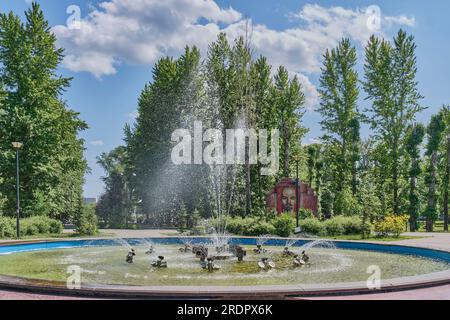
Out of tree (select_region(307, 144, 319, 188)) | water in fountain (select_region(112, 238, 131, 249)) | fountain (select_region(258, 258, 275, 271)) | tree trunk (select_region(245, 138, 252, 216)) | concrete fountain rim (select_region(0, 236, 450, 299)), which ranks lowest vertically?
water in fountain (select_region(112, 238, 131, 249))

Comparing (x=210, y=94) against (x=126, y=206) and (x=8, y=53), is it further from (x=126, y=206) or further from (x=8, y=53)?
(x=8, y=53)

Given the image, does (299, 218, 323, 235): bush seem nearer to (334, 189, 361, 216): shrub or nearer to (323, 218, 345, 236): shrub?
(323, 218, 345, 236): shrub

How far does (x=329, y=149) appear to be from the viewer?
46.1m

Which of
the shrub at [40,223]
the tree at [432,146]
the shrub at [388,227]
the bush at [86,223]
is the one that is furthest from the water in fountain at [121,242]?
the tree at [432,146]

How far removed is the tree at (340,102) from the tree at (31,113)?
2514 centimetres

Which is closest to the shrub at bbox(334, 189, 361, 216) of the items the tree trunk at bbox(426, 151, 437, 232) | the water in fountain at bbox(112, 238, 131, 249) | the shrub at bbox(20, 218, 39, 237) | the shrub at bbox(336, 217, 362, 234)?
the tree trunk at bbox(426, 151, 437, 232)

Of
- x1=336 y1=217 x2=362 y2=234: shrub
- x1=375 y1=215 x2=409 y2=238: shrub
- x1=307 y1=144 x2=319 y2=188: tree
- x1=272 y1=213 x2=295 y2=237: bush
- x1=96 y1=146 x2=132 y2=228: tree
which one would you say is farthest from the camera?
x1=307 y1=144 x2=319 y2=188: tree

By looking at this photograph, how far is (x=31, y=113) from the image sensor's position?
112ft

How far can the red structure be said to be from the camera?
41531 mm

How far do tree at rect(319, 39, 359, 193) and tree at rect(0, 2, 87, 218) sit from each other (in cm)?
2514

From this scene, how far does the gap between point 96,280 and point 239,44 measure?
109ft

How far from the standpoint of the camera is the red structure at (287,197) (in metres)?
41.5

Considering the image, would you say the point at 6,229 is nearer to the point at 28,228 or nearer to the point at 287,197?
the point at 28,228
